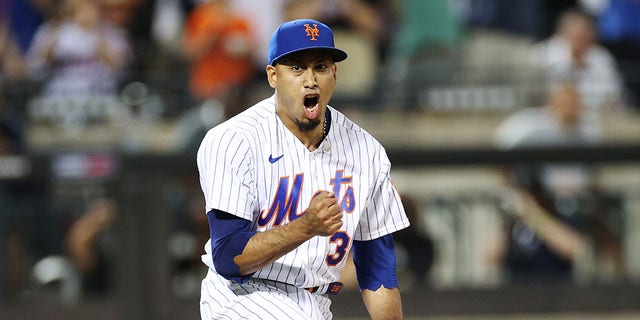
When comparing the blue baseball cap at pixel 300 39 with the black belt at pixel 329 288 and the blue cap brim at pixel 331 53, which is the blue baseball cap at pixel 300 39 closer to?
the blue cap brim at pixel 331 53

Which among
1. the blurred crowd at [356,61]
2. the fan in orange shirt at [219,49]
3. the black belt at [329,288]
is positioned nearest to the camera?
the black belt at [329,288]

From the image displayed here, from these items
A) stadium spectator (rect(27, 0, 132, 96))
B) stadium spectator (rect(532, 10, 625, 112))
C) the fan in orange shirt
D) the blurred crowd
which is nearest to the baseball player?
the blurred crowd

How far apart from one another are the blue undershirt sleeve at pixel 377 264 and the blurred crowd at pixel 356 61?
13.8 feet

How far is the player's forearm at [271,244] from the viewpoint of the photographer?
3.35 meters

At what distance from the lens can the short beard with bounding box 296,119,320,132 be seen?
368 centimetres

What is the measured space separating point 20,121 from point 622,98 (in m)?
5.00

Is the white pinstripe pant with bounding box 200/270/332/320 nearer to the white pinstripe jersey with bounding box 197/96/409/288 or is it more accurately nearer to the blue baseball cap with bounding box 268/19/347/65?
the white pinstripe jersey with bounding box 197/96/409/288

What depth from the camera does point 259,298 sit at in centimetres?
374

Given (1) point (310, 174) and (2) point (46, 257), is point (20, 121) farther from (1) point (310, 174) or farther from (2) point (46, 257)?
(1) point (310, 174)

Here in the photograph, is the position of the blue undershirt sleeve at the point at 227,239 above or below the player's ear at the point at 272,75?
below

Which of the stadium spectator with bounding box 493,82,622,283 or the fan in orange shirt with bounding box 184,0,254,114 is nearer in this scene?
the stadium spectator with bounding box 493,82,622,283

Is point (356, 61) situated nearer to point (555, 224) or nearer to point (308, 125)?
point (555, 224)

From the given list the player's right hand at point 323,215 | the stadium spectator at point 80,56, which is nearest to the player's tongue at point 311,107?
the player's right hand at point 323,215

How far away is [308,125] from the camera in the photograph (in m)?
3.70
